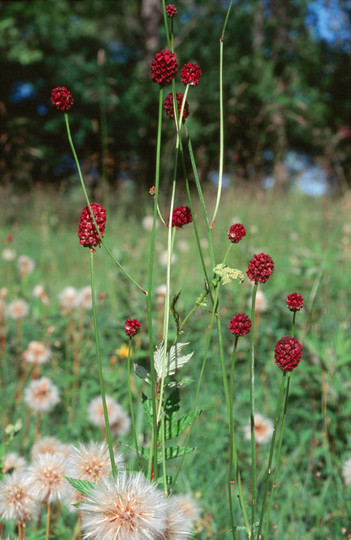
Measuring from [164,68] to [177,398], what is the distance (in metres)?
0.49

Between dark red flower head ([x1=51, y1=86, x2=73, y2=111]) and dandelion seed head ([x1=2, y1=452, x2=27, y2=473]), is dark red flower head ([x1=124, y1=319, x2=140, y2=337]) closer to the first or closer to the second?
dark red flower head ([x1=51, y1=86, x2=73, y2=111])

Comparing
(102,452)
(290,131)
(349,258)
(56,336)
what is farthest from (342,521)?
(290,131)

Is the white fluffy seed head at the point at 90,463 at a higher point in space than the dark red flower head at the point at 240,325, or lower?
lower

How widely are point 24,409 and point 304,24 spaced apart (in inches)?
814

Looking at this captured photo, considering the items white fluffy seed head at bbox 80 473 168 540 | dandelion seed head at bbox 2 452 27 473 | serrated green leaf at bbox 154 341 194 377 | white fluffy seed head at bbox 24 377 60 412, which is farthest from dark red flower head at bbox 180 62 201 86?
white fluffy seed head at bbox 24 377 60 412

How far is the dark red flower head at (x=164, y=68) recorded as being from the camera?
25.4 inches

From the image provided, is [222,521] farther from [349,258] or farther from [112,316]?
[349,258]

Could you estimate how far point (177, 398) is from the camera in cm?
81

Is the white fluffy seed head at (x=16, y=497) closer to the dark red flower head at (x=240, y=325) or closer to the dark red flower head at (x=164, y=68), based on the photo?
the dark red flower head at (x=240, y=325)

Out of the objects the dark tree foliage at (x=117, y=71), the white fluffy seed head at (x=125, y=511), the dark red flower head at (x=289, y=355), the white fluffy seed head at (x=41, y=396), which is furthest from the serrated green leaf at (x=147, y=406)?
the dark tree foliage at (x=117, y=71)

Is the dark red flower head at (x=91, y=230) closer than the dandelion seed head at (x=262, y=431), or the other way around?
the dark red flower head at (x=91, y=230)

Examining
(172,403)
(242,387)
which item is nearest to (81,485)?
(172,403)

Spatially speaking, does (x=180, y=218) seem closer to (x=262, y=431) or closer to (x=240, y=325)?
(x=240, y=325)

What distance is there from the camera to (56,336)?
227cm
